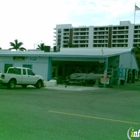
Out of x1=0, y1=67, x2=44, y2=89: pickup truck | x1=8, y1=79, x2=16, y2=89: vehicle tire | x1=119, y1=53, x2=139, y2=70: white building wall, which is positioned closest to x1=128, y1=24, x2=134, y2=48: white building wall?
x1=119, y1=53, x2=139, y2=70: white building wall

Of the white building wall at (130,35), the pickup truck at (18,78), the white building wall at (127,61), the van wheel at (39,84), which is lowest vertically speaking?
the van wheel at (39,84)

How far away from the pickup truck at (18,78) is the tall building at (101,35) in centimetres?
10006

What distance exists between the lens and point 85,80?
33.1 metres

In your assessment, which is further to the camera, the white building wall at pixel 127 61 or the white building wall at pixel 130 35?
the white building wall at pixel 130 35

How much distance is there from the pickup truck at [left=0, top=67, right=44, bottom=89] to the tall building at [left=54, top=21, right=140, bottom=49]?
328ft

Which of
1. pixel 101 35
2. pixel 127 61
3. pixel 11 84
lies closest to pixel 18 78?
pixel 11 84

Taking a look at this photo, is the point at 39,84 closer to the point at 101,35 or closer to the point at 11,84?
the point at 11,84

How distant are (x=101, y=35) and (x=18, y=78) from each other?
118 m

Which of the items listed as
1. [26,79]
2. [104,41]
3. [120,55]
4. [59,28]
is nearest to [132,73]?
[120,55]

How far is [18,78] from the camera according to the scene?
76.5ft

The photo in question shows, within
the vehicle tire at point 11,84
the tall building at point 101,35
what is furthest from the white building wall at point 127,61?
the tall building at point 101,35

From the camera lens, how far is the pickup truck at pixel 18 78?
22.3 m

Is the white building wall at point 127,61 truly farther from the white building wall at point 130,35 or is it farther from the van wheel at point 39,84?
the white building wall at point 130,35

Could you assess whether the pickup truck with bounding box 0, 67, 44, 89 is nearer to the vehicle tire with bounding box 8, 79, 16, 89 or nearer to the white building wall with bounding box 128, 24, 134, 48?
the vehicle tire with bounding box 8, 79, 16, 89
